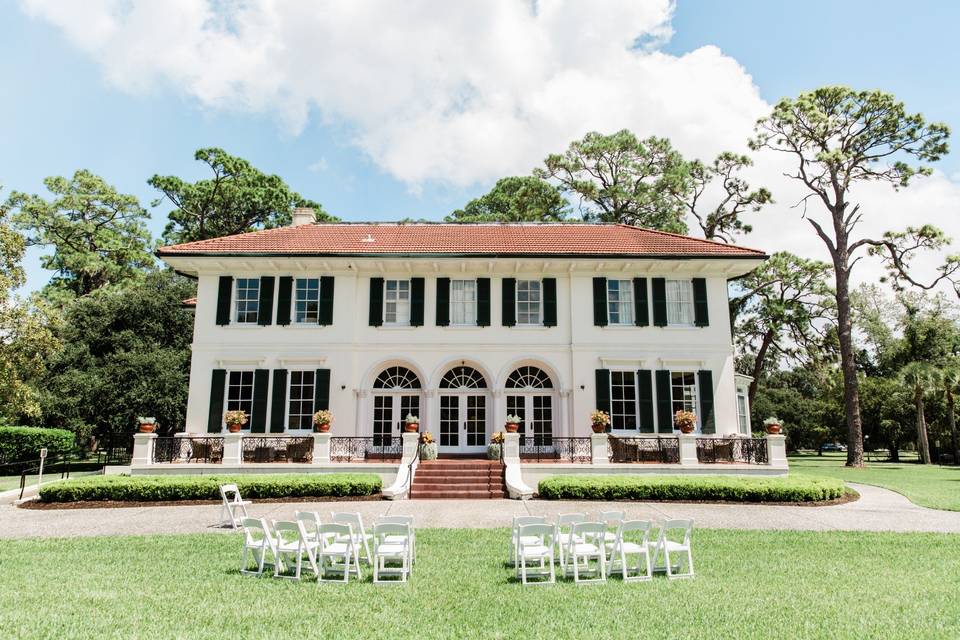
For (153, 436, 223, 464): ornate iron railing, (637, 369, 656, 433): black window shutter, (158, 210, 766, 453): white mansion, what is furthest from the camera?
(158, 210, 766, 453): white mansion

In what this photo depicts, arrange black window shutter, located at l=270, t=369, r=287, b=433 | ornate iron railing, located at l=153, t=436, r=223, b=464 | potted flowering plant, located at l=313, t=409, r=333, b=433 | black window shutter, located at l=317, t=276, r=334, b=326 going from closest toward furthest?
1. ornate iron railing, located at l=153, t=436, r=223, b=464
2. potted flowering plant, located at l=313, t=409, r=333, b=433
3. black window shutter, located at l=270, t=369, r=287, b=433
4. black window shutter, located at l=317, t=276, r=334, b=326

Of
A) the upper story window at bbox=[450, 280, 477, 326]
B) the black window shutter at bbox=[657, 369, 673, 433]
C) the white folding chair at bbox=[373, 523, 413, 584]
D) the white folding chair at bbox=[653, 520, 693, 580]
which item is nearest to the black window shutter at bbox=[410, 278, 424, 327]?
the upper story window at bbox=[450, 280, 477, 326]

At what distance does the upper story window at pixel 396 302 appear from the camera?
20.2 m

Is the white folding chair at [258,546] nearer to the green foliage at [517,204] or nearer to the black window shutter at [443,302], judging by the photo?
the black window shutter at [443,302]

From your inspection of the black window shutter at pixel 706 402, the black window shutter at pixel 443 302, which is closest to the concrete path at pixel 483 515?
the black window shutter at pixel 706 402

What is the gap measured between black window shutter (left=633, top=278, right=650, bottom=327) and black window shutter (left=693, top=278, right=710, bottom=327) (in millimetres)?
1584

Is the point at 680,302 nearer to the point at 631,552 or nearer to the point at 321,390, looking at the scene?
the point at 321,390

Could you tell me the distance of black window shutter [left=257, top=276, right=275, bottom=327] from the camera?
19656 mm

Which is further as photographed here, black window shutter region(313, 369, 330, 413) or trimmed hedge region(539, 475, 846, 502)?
black window shutter region(313, 369, 330, 413)

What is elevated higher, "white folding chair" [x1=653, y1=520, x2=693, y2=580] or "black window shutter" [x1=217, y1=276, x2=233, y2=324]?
"black window shutter" [x1=217, y1=276, x2=233, y2=324]

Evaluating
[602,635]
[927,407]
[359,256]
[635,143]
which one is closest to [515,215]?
[635,143]

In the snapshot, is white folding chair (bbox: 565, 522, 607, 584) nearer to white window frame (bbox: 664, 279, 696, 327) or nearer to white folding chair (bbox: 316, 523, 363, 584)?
white folding chair (bbox: 316, 523, 363, 584)

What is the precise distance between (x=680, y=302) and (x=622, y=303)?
76.1 inches

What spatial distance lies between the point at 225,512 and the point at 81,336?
735 inches
